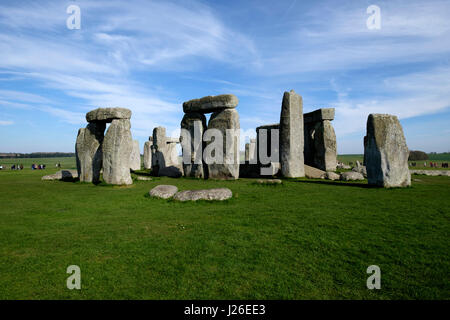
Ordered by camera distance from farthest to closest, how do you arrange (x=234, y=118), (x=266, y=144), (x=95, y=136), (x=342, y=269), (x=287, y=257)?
(x=266, y=144), (x=234, y=118), (x=95, y=136), (x=287, y=257), (x=342, y=269)

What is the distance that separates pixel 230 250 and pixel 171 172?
1208cm

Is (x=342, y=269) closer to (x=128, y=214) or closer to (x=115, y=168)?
(x=128, y=214)

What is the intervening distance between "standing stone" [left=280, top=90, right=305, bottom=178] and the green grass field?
642 centimetres

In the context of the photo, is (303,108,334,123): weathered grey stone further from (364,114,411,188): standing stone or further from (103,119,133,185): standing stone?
(103,119,133,185): standing stone

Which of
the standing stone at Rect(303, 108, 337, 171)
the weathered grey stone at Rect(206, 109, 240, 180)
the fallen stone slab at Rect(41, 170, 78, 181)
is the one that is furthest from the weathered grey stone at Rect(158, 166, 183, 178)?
the standing stone at Rect(303, 108, 337, 171)

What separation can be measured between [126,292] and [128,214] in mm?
3663

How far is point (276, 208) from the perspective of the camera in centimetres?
640

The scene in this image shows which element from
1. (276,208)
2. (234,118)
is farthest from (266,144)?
(276,208)

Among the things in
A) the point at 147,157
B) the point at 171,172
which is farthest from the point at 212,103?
the point at 147,157

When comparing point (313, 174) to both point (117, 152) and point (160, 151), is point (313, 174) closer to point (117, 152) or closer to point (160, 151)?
point (117, 152)

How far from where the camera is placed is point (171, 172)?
50.8 ft

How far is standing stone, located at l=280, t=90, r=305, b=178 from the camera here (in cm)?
1324

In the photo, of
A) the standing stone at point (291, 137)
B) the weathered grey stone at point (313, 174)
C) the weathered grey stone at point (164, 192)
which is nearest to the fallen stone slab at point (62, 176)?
the weathered grey stone at point (164, 192)

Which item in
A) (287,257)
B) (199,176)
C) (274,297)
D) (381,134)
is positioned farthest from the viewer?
(199,176)
